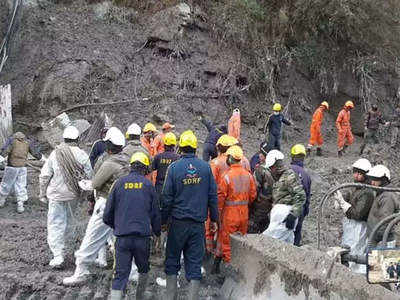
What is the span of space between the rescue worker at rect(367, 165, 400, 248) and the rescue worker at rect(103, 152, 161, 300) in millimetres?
2681

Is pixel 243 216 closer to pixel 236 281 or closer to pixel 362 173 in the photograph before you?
pixel 236 281

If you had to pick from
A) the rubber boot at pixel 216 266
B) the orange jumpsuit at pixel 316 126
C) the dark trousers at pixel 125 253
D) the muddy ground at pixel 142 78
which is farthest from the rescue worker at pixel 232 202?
the orange jumpsuit at pixel 316 126

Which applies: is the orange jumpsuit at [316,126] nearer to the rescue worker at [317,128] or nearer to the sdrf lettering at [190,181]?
the rescue worker at [317,128]

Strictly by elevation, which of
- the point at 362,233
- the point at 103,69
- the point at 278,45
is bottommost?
the point at 362,233

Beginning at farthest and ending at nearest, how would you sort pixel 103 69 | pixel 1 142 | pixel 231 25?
1. pixel 231 25
2. pixel 103 69
3. pixel 1 142

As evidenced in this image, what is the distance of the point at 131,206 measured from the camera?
5.69 metres

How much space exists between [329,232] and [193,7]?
9.42 m

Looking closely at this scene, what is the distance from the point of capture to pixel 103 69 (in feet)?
50.4

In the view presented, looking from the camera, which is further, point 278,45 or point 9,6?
point 278,45

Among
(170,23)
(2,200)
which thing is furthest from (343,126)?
(2,200)

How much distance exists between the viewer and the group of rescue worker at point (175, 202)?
19.1ft

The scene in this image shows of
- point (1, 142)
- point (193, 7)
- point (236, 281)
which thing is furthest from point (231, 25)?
point (236, 281)

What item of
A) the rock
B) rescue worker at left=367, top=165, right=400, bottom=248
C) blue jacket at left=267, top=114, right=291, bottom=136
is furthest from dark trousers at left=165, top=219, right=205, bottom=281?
the rock

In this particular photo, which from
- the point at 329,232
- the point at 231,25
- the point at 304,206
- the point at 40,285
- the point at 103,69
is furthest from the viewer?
the point at 231,25
